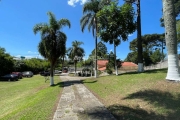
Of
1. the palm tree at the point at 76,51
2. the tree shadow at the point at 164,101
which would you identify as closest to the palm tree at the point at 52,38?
the tree shadow at the point at 164,101

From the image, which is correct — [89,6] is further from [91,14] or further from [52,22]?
[52,22]

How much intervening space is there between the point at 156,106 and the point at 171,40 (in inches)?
164

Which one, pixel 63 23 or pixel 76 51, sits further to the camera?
pixel 76 51

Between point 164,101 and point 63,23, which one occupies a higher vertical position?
point 63,23

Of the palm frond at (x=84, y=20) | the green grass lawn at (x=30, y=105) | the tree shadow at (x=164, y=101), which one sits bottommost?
the green grass lawn at (x=30, y=105)

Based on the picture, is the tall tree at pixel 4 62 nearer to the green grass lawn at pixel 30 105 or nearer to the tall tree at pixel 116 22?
the green grass lawn at pixel 30 105

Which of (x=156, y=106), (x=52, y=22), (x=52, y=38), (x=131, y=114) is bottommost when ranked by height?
(x=131, y=114)

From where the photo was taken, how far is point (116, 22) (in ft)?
53.4

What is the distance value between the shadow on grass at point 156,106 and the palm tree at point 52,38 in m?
12.0

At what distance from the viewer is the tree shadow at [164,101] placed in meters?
5.22

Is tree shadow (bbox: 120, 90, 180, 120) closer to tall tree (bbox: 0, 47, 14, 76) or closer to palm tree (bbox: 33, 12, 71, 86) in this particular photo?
palm tree (bbox: 33, 12, 71, 86)

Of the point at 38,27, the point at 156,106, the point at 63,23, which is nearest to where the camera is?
the point at 156,106

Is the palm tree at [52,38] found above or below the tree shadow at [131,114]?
above

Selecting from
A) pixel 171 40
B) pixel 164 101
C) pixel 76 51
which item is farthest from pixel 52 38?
pixel 76 51
